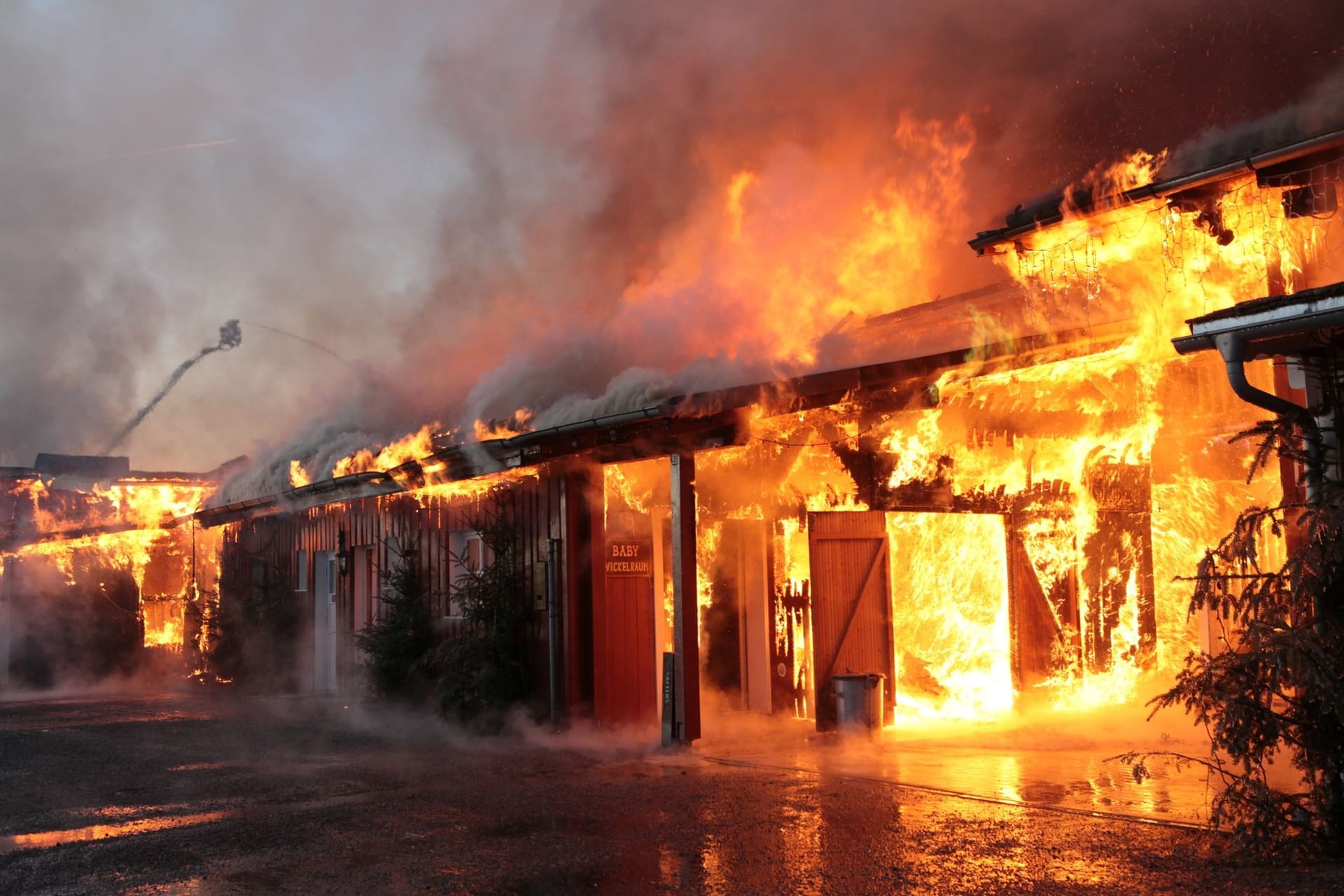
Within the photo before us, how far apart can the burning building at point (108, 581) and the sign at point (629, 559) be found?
558 inches

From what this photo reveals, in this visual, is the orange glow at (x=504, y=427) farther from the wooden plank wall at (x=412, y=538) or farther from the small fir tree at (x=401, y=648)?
the small fir tree at (x=401, y=648)

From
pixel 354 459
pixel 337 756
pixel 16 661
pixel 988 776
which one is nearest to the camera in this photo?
pixel 988 776

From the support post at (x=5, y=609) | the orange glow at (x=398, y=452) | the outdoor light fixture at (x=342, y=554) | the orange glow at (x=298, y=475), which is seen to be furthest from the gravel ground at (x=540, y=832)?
the support post at (x=5, y=609)

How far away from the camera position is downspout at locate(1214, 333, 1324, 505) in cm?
632

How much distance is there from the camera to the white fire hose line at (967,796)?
7.15 meters

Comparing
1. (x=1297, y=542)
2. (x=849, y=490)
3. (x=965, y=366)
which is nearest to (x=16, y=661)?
(x=849, y=490)

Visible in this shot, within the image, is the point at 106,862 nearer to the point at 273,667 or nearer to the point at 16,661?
the point at 273,667

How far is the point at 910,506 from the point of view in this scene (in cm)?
1360

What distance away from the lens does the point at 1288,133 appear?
29.1 ft

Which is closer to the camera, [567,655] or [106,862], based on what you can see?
[106,862]

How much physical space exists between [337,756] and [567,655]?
2651mm

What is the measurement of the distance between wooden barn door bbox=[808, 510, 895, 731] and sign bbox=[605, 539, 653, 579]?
1960mm

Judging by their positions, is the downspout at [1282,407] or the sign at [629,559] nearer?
the downspout at [1282,407]

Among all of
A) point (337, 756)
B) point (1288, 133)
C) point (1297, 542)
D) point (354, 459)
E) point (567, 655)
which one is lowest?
point (337, 756)
